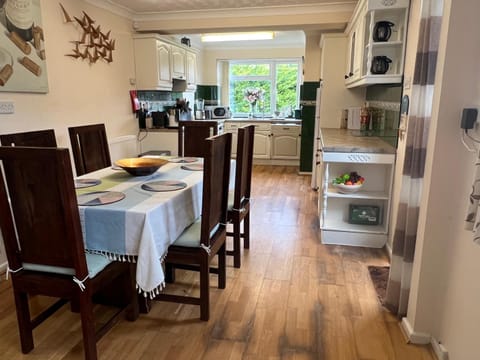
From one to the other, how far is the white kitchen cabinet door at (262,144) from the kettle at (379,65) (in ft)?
11.7

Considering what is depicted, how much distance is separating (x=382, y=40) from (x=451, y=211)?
1.82 metres

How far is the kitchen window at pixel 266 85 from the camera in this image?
6969 millimetres

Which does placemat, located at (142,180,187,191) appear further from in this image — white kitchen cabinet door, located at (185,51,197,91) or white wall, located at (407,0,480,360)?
white kitchen cabinet door, located at (185,51,197,91)

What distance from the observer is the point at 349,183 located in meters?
2.96

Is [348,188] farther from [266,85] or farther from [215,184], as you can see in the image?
[266,85]

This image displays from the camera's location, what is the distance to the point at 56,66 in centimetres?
312

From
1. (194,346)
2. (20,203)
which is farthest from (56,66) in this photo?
(194,346)

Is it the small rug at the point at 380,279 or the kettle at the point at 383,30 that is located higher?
the kettle at the point at 383,30

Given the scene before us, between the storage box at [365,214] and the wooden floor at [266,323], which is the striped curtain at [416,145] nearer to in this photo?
the wooden floor at [266,323]

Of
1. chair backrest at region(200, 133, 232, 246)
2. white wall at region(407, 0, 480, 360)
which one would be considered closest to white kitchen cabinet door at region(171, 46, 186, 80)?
chair backrest at region(200, 133, 232, 246)

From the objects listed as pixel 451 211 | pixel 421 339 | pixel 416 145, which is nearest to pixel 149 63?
pixel 416 145

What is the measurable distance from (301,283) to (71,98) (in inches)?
105

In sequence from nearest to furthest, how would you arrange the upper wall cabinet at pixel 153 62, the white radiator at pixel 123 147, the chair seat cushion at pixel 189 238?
1. the chair seat cushion at pixel 189 238
2. the white radiator at pixel 123 147
3. the upper wall cabinet at pixel 153 62

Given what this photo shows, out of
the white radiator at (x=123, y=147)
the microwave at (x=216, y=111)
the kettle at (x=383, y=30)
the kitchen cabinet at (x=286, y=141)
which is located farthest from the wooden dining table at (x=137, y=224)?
the microwave at (x=216, y=111)
